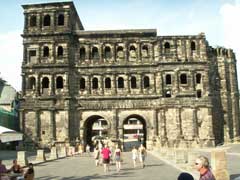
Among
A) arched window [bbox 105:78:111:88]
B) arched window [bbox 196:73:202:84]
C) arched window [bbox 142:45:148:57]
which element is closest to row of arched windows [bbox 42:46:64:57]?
arched window [bbox 105:78:111:88]

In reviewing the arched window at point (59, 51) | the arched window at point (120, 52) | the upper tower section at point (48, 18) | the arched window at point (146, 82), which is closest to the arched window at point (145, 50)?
the arched window at point (120, 52)

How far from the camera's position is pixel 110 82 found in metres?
45.1

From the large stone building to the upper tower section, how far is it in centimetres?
11

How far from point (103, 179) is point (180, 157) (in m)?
7.59

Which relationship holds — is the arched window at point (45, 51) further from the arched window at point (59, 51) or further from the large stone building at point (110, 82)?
the arched window at point (59, 51)

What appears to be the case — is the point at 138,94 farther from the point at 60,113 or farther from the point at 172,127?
the point at 60,113

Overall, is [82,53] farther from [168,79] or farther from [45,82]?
[168,79]

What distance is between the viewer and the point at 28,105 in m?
44.0

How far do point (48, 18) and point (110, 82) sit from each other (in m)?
10.6

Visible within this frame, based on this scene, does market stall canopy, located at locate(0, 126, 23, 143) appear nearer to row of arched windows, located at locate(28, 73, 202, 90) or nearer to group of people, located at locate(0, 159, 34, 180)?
group of people, located at locate(0, 159, 34, 180)

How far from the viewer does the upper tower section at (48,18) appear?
45250 millimetres

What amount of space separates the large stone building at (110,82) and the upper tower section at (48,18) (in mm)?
114

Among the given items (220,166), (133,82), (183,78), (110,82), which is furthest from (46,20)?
(220,166)

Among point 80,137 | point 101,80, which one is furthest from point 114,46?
point 80,137
